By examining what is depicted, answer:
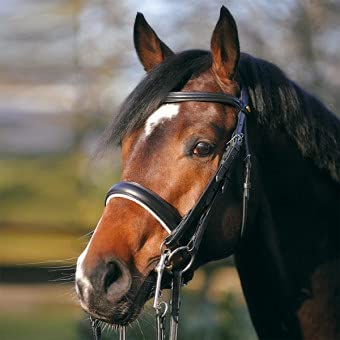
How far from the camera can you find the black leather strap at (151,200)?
105 inches

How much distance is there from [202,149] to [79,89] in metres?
5.87

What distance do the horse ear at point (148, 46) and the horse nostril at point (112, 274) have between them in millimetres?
1070

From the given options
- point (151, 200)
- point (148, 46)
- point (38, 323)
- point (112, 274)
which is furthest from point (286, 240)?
point (38, 323)

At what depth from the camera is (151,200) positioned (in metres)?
2.66

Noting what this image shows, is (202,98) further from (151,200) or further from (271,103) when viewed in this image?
(151,200)

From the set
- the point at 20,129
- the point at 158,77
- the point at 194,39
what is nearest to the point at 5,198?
the point at 20,129

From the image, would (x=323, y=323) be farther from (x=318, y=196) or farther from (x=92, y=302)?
(x=92, y=302)

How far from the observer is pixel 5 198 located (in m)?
8.57

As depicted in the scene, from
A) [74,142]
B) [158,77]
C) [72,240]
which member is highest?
[158,77]

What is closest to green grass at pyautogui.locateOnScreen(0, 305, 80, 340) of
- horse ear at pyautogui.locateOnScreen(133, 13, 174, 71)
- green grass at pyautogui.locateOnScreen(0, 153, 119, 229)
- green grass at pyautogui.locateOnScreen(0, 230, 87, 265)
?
green grass at pyautogui.locateOnScreen(0, 230, 87, 265)

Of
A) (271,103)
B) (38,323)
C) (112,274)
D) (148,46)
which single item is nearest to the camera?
(112,274)

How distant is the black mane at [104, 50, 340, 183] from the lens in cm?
293

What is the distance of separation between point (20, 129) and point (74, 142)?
589 mm

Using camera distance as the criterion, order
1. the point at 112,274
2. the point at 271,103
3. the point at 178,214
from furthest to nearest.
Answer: the point at 271,103 → the point at 178,214 → the point at 112,274
